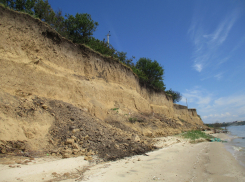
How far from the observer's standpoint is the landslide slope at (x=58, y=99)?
5223mm

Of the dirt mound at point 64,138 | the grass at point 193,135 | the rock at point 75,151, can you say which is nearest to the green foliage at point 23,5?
the dirt mound at point 64,138

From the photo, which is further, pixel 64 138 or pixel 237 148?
pixel 237 148

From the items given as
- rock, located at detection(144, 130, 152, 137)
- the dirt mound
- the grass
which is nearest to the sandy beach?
the dirt mound

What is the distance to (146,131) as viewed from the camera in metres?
11.4

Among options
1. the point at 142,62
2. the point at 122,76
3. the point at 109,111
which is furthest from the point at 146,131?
the point at 142,62

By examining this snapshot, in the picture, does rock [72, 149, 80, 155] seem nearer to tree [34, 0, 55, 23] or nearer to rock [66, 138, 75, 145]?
rock [66, 138, 75, 145]

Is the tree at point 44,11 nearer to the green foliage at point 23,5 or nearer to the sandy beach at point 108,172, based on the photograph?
the green foliage at point 23,5

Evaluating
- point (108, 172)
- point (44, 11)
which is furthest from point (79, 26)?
point (108, 172)

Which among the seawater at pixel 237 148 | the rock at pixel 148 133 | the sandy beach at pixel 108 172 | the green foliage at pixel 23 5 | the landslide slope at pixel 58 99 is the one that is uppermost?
the green foliage at pixel 23 5

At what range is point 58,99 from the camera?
8164 mm

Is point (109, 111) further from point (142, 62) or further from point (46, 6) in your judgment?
point (142, 62)

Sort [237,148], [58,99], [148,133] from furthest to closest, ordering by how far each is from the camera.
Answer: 1. [148,133]
2. [237,148]
3. [58,99]

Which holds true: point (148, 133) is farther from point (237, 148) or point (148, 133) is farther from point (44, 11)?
point (44, 11)

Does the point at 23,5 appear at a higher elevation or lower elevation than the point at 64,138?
higher
